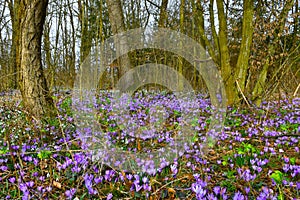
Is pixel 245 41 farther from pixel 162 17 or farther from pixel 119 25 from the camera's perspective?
pixel 162 17

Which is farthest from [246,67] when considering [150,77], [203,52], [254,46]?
[150,77]

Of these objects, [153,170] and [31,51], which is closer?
[153,170]

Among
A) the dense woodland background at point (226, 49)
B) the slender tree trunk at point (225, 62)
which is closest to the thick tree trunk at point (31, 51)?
the dense woodland background at point (226, 49)

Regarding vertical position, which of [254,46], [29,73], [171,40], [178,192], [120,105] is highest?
[171,40]

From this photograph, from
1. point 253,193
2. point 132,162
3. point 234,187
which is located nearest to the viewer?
point 253,193

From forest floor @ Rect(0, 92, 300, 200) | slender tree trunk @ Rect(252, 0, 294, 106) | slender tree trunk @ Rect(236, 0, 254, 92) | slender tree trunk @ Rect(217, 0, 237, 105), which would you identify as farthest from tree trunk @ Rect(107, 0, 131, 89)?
forest floor @ Rect(0, 92, 300, 200)

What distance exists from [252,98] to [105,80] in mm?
5350

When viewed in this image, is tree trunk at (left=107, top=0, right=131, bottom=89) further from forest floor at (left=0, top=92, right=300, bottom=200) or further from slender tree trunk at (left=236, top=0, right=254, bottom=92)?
forest floor at (left=0, top=92, right=300, bottom=200)

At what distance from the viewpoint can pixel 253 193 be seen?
1.79 meters

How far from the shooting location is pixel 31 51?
370cm

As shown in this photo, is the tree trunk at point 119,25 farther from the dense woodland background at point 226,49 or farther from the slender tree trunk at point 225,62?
the slender tree trunk at point 225,62

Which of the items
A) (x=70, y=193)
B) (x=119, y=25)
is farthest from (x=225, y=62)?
(x=70, y=193)

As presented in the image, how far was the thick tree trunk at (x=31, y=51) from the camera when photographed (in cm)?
359

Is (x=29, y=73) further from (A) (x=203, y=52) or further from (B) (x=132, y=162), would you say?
(A) (x=203, y=52)
